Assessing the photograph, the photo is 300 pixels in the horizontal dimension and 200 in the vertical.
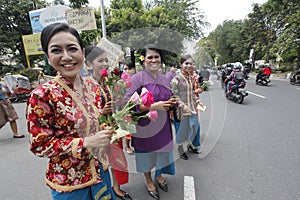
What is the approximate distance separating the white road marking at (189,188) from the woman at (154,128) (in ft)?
0.76

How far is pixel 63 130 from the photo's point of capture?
0.93m

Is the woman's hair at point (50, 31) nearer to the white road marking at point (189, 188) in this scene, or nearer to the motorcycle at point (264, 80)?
the white road marking at point (189, 188)

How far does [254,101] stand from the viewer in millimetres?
6535

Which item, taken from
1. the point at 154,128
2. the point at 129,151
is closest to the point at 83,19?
the point at 129,151

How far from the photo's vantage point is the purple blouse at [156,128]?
67.7 inches

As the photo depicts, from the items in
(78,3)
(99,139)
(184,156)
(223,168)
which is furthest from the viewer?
(78,3)

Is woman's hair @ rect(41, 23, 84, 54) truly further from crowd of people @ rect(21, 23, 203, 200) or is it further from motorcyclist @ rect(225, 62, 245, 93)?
motorcyclist @ rect(225, 62, 245, 93)

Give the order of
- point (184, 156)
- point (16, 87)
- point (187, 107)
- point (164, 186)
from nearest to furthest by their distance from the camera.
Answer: point (164, 186), point (187, 107), point (184, 156), point (16, 87)

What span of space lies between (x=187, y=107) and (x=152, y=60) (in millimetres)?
965

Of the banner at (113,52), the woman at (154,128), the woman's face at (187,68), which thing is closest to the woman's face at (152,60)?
the woman at (154,128)

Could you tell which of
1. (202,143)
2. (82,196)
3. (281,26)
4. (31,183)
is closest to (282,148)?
(202,143)

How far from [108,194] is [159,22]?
1.50m

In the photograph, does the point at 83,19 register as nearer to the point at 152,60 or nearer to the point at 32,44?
the point at 152,60

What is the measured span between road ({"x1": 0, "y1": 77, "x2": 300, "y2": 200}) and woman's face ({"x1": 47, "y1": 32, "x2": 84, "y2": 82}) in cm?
164
